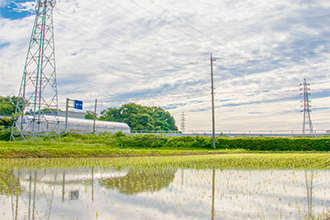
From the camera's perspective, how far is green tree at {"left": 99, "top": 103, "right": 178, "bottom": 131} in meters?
73.1

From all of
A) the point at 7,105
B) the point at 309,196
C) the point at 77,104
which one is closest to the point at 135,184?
the point at 309,196

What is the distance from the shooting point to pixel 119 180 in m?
10.7

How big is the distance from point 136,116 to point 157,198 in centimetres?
6598

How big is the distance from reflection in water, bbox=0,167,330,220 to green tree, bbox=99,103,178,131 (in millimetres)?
61421

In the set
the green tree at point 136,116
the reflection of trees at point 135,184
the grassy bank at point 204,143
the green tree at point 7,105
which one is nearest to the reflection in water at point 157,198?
the reflection of trees at point 135,184

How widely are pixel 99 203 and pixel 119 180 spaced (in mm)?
3674

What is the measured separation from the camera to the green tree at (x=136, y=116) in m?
73.1

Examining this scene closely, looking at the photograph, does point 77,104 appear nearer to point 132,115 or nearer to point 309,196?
point 132,115

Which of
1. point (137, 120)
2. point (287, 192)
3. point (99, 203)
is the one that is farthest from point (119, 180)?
point (137, 120)

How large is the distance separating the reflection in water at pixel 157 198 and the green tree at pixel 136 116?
61421mm

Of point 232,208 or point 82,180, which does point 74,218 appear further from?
point 82,180

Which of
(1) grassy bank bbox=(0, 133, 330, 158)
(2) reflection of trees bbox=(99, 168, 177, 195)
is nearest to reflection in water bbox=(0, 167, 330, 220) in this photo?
(2) reflection of trees bbox=(99, 168, 177, 195)

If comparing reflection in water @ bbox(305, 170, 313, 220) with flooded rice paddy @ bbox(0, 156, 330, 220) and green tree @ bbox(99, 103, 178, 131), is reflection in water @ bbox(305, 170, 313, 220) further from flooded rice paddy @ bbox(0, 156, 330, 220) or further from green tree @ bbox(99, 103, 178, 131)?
green tree @ bbox(99, 103, 178, 131)

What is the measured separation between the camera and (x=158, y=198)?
768 cm
